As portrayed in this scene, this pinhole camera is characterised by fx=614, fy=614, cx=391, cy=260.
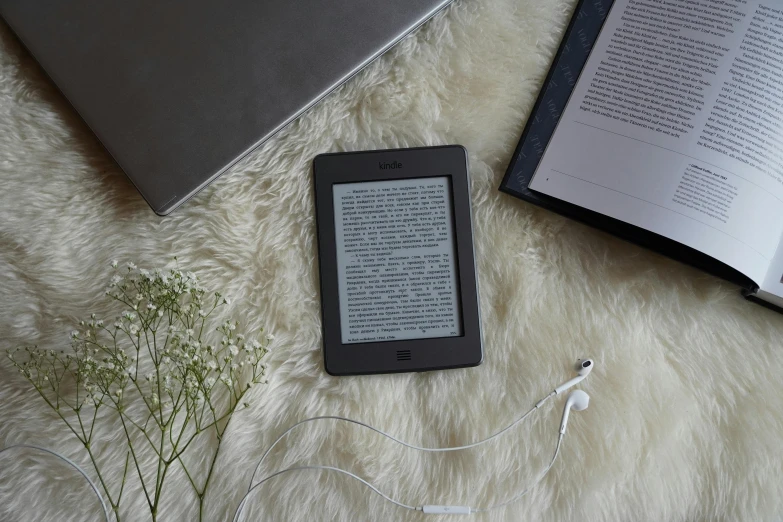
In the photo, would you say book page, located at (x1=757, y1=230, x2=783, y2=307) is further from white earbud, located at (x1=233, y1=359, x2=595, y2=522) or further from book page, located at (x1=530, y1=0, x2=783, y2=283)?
white earbud, located at (x1=233, y1=359, x2=595, y2=522)

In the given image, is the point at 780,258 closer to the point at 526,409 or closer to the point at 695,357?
the point at 695,357

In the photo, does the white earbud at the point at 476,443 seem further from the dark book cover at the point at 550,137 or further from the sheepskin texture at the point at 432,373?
the dark book cover at the point at 550,137

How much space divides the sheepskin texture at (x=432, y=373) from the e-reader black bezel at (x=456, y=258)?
0.05 feet

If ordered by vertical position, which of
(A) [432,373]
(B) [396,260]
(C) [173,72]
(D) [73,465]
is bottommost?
(D) [73,465]

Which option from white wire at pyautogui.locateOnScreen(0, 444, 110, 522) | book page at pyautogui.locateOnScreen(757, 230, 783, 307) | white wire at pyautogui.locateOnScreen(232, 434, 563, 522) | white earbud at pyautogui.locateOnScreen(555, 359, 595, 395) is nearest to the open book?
book page at pyautogui.locateOnScreen(757, 230, 783, 307)

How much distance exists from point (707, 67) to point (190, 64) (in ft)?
1.80

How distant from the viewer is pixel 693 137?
0.65 m

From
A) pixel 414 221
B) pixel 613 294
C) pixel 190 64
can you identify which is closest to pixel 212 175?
pixel 190 64

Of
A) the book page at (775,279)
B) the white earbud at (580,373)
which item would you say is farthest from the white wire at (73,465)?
the book page at (775,279)

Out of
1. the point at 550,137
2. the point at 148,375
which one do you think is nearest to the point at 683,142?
the point at 550,137

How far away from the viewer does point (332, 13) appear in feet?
2.16

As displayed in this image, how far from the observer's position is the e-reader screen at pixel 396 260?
26.5 inches

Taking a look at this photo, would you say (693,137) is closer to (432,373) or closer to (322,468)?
(432,373)

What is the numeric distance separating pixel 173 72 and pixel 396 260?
1.01 ft
